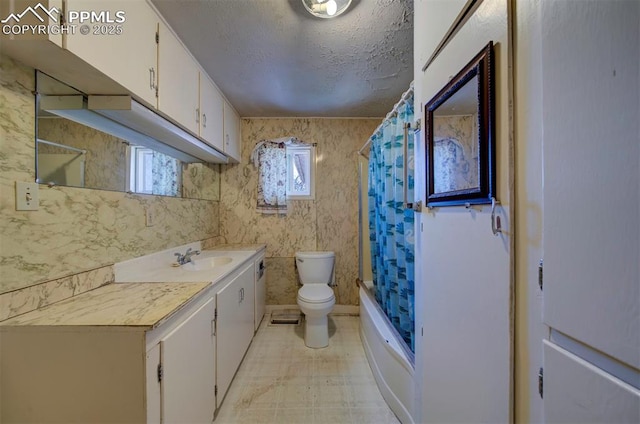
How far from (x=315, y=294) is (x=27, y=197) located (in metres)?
1.88

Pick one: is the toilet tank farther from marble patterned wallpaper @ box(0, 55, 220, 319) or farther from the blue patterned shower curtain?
marble patterned wallpaper @ box(0, 55, 220, 319)

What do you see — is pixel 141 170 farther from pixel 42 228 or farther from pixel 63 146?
pixel 42 228

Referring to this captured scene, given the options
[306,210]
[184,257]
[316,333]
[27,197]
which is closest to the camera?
[27,197]

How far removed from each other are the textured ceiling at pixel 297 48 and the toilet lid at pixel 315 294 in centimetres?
184

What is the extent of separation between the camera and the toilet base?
217cm

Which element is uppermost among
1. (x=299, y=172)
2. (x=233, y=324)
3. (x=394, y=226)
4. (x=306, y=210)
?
(x=299, y=172)

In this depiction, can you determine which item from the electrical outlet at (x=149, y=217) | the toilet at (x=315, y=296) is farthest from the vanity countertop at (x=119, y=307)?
the toilet at (x=315, y=296)

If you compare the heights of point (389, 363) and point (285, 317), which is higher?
point (389, 363)

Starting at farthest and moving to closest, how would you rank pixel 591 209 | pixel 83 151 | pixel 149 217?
pixel 149 217 < pixel 83 151 < pixel 591 209

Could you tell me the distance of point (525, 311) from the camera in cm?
58

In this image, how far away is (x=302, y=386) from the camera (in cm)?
172

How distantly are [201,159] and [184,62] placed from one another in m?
1.02

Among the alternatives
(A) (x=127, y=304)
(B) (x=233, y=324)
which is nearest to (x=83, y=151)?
(A) (x=127, y=304)

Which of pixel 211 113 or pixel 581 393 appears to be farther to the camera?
pixel 211 113
